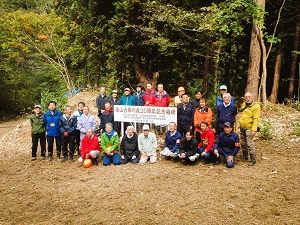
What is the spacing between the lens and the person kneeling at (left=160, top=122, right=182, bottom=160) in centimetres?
795

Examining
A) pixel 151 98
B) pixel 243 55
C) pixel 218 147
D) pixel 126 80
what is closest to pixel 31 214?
pixel 218 147

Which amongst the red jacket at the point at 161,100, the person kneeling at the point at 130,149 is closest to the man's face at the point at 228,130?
the person kneeling at the point at 130,149

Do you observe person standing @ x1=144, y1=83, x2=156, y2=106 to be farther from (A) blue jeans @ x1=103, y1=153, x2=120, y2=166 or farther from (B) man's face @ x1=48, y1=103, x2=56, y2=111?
(B) man's face @ x1=48, y1=103, x2=56, y2=111

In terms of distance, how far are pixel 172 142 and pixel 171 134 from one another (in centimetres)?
25

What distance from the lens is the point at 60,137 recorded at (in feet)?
29.1

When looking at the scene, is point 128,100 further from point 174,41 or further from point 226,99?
point 174,41

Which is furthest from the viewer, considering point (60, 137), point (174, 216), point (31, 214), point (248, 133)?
point (60, 137)

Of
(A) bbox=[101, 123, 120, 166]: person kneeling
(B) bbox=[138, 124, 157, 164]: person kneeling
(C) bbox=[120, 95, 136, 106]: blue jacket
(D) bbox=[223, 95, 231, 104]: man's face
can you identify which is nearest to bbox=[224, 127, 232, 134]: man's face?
(D) bbox=[223, 95, 231, 104]: man's face

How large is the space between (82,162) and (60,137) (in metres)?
1.20

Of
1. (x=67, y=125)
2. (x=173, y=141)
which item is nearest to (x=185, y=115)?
(x=173, y=141)

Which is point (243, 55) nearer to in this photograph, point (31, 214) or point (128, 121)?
point (128, 121)

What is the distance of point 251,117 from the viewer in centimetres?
736

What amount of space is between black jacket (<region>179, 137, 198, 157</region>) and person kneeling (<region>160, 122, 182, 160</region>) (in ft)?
0.72

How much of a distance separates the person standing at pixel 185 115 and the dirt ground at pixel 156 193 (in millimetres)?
1274
